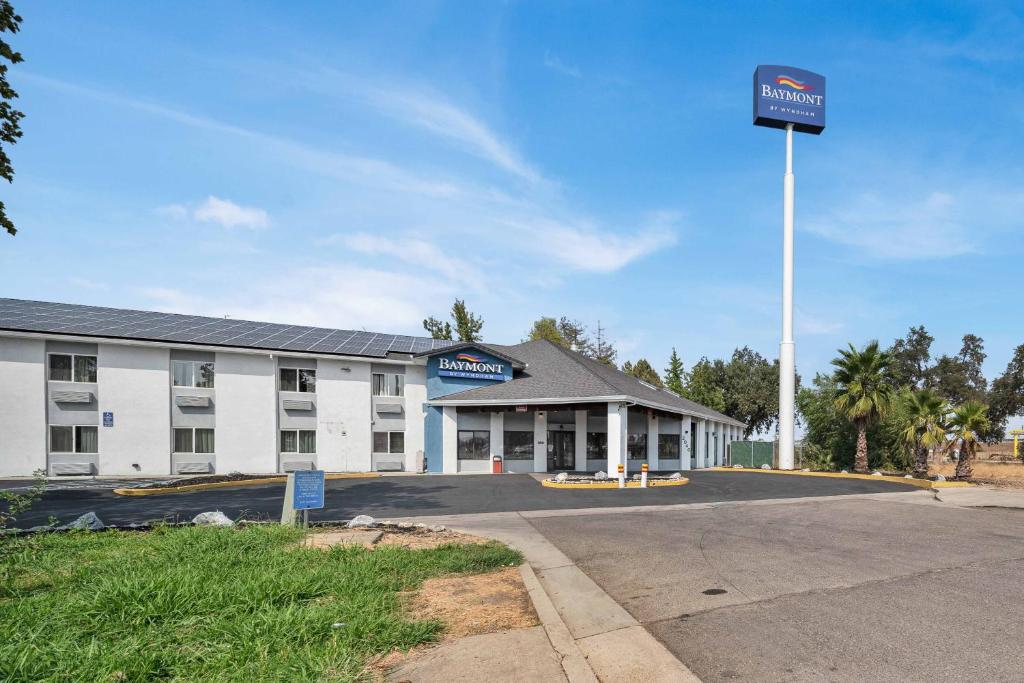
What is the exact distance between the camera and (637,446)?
35.2 metres

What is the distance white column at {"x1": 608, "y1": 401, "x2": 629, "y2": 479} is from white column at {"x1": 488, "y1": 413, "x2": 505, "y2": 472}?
7.27 meters

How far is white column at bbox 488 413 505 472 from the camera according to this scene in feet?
109

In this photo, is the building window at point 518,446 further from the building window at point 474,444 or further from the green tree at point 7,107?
the green tree at point 7,107

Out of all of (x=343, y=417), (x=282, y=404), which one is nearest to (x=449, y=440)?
(x=343, y=417)

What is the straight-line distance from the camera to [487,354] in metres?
34.5

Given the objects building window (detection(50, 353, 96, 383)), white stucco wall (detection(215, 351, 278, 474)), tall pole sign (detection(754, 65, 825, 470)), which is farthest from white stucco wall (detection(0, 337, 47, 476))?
tall pole sign (detection(754, 65, 825, 470))

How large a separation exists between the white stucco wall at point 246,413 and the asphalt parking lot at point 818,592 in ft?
72.5

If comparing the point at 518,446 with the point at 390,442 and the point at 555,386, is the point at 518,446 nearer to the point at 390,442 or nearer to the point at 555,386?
the point at 555,386

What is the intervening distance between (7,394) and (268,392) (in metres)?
11.1

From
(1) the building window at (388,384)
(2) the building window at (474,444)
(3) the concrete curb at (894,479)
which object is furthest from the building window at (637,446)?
(1) the building window at (388,384)

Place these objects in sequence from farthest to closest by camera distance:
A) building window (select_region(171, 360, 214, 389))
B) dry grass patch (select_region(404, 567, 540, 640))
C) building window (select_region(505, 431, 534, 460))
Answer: building window (select_region(505, 431, 534, 460)) → building window (select_region(171, 360, 214, 389)) → dry grass patch (select_region(404, 567, 540, 640))

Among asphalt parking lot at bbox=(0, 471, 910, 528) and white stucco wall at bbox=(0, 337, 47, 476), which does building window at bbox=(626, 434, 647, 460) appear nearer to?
asphalt parking lot at bbox=(0, 471, 910, 528)

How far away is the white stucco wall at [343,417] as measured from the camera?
32.7 meters

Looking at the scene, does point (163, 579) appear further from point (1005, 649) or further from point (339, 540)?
point (1005, 649)
